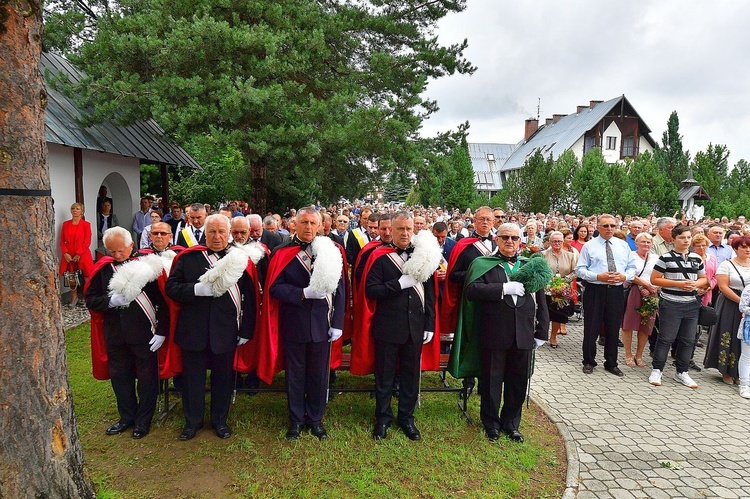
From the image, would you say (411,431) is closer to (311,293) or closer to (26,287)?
(311,293)

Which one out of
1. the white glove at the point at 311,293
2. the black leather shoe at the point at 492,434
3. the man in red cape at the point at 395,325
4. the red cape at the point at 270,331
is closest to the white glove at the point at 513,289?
the man in red cape at the point at 395,325

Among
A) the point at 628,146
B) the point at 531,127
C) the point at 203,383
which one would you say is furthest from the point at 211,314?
the point at 531,127

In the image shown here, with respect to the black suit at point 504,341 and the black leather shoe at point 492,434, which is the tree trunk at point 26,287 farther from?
the black leather shoe at point 492,434

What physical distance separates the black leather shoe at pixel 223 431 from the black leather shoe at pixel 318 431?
778mm

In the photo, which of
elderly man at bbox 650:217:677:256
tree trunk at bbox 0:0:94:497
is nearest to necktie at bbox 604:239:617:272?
elderly man at bbox 650:217:677:256

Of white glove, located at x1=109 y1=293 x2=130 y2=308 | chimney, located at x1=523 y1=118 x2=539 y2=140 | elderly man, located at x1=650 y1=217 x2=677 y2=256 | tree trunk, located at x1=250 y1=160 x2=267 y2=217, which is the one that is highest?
chimney, located at x1=523 y1=118 x2=539 y2=140

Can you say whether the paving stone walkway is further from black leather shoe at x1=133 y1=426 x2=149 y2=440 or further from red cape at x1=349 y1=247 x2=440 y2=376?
black leather shoe at x1=133 y1=426 x2=149 y2=440

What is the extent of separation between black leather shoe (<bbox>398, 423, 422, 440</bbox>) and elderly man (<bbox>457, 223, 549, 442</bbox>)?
0.70 metres

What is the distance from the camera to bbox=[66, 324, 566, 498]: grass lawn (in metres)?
4.16

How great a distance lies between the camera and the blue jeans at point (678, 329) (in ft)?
22.1

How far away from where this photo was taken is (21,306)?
329 cm

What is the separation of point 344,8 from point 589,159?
23219 millimetres

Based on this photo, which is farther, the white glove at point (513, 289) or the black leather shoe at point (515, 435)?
the black leather shoe at point (515, 435)

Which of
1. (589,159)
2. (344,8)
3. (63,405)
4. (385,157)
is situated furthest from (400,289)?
(589,159)
